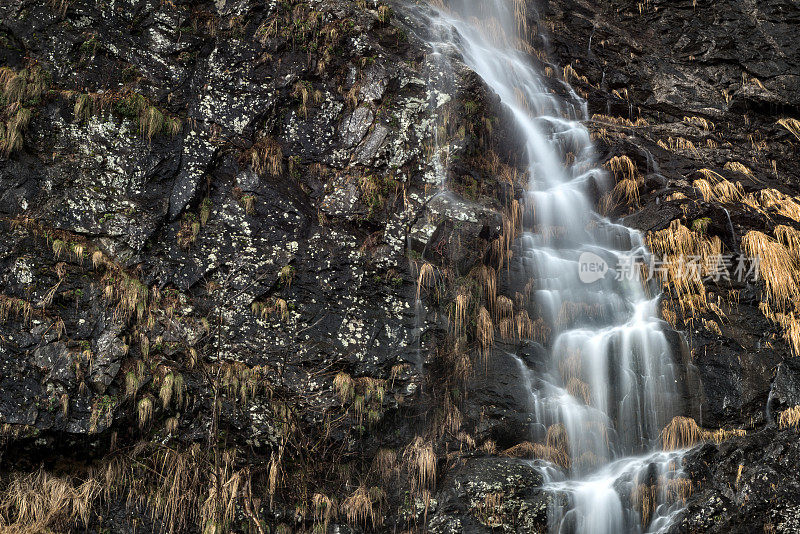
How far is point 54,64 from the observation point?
7.68 meters

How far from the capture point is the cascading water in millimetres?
6328

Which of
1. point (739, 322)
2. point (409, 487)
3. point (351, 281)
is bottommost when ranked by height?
point (409, 487)

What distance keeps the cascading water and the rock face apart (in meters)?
0.36

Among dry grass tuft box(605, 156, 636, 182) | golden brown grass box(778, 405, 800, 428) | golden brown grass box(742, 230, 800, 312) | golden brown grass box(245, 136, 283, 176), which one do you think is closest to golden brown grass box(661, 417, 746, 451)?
golden brown grass box(778, 405, 800, 428)

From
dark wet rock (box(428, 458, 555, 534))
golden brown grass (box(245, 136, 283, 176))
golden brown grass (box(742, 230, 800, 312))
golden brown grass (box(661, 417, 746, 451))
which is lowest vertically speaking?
dark wet rock (box(428, 458, 555, 534))

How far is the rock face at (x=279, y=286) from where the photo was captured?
6.12 meters

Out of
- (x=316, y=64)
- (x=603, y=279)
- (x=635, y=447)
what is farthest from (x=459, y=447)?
(x=316, y=64)

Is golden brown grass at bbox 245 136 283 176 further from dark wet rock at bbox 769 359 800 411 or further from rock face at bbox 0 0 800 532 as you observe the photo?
dark wet rock at bbox 769 359 800 411

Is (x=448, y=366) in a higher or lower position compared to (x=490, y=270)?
lower

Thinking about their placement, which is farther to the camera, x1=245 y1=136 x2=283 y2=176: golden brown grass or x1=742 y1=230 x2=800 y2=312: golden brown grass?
x1=245 y1=136 x2=283 y2=176: golden brown grass

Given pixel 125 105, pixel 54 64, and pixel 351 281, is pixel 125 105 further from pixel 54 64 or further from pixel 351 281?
pixel 351 281

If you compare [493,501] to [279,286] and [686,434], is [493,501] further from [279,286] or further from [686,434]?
[279,286]

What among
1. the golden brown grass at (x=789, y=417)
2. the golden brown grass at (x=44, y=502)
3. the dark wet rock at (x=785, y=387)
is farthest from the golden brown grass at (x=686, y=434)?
the golden brown grass at (x=44, y=502)

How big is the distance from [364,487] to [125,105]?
6.13m
